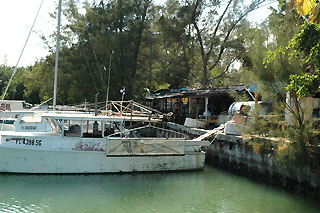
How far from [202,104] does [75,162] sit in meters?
15.2

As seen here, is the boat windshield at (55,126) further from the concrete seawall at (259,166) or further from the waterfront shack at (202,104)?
the waterfront shack at (202,104)

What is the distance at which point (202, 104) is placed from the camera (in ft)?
89.0

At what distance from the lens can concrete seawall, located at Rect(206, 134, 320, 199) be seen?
11.7 metres

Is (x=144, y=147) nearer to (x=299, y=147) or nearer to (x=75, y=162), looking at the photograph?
(x=75, y=162)

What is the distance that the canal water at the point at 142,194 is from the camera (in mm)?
10805

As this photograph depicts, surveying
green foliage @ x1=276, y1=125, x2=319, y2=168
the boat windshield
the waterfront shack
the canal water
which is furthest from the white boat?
the waterfront shack

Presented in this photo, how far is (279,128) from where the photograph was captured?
539 inches

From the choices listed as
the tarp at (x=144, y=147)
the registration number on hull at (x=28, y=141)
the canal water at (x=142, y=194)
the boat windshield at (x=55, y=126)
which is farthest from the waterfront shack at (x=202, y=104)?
the registration number on hull at (x=28, y=141)

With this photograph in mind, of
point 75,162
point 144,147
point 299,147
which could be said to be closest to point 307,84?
point 299,147

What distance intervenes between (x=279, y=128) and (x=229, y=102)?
1240cm

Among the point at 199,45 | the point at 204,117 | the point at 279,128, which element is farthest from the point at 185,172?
the point at 199,45

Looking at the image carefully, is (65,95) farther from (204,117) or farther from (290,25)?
(290,25)

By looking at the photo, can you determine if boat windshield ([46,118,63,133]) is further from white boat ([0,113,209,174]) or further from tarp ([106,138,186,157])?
tarp ([106,138,186,157])

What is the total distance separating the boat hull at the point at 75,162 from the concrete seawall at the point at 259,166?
297cm
